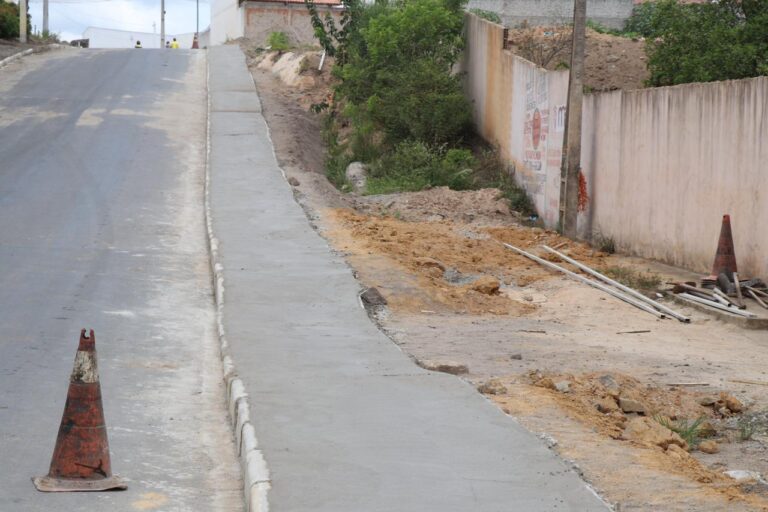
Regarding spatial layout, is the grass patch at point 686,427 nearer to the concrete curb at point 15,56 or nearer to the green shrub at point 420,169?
the green shrub at point 420,169

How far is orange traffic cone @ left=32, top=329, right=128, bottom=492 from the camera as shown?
5973mm

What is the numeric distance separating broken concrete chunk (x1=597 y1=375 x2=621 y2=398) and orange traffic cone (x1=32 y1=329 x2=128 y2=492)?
3.72 metres

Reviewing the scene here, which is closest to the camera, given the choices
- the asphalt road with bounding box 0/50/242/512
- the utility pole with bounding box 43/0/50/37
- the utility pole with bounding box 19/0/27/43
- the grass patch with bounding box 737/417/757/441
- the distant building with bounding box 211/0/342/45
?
the asphalt road with bounding box 0/50/242/512

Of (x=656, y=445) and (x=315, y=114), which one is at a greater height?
(x=315, y=114)

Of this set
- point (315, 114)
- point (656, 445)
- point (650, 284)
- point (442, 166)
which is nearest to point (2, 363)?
point (656, 445)

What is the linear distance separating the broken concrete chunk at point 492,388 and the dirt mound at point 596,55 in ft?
56.3

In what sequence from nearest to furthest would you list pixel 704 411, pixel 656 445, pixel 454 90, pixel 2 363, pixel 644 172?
pixel 656 445
pixel 704 411
pixel 2 363
pixel 644 172
pixel 454 90

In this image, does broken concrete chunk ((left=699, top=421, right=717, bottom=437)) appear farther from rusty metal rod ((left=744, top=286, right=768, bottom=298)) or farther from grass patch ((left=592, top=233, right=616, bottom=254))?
grass patch ((left=592, top=233, right=616, bottom=254))

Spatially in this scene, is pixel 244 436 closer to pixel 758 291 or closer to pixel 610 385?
pixel 610 385

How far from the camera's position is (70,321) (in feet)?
34.9

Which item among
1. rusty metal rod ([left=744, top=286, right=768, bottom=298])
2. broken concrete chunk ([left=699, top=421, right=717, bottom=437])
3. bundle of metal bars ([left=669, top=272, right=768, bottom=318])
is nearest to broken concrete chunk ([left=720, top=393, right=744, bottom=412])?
broken concrete chunk ([left=699, top=421, right=717, bottom=437])

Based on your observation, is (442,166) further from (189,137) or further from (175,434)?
(175,434)

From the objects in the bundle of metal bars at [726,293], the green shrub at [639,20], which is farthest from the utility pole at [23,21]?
the bundle of metal bars at [726,293]

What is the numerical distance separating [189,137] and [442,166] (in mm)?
6457
